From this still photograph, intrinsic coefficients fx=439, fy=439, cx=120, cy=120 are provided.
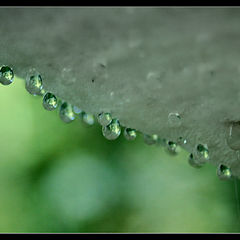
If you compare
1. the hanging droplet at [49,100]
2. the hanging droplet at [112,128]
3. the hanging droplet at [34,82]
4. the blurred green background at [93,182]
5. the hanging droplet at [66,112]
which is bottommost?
the blurred green background at [93,182]

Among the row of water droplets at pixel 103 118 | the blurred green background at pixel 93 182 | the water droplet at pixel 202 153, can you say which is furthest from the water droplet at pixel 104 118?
the blurred green background at pixel 93 182

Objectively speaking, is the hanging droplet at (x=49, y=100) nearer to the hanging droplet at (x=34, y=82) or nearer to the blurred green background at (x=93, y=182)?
the hanging droplet at (x=34, y=82)

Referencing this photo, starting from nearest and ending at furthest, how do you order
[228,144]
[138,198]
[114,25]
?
[114,25] → [228,144] → [138,198]

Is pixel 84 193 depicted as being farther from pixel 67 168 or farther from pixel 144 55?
pixel 144 55

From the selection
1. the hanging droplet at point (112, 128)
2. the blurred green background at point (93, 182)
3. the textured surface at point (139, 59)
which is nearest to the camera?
the textured surface at point (139, 59)

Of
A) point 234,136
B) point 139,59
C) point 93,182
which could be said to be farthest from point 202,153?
point 93,182

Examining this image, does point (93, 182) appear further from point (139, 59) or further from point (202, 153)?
point (139, 59)

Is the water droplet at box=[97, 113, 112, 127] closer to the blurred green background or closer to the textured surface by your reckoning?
the textured surface

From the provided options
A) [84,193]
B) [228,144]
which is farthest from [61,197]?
[228,144]
